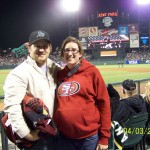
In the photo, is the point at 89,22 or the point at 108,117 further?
the point at 89,22

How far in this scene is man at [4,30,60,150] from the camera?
2814 mm

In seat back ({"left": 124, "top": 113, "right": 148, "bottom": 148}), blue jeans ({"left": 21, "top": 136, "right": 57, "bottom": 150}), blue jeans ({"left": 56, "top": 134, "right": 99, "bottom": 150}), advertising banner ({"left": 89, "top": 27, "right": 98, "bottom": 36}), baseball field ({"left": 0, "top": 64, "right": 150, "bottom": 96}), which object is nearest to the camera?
blue jeans ({"left": 21, "top": 136, "right": 57, "bottom": 150})

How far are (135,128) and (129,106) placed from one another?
34 cm

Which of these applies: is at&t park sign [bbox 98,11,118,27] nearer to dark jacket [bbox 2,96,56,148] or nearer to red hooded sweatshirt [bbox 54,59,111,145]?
red hooded sweatshirt [bbox 54,59,111,145]

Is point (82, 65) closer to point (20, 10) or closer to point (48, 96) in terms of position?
point (48, 96)

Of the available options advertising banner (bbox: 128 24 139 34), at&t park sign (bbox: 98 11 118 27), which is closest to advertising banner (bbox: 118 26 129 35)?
advertising banner (bbox: 128 24 139 34)

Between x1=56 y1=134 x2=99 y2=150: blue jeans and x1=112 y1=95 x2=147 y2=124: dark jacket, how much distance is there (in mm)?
817

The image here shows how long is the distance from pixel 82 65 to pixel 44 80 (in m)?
0.44

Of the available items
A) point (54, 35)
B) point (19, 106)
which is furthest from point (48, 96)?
point (54, 35)

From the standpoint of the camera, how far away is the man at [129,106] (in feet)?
13.1

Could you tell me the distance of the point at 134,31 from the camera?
201 ft

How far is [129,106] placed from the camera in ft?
13.6

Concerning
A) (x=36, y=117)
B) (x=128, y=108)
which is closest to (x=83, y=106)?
(x=36, y=117)

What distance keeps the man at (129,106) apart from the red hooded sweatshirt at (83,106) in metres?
0.79
